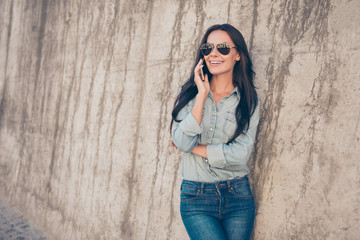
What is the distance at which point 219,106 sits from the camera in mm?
1980

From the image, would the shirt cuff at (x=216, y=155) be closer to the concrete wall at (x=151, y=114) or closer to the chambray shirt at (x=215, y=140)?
the chambray shirt at (x=215, y=140)

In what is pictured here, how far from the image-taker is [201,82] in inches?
76.6

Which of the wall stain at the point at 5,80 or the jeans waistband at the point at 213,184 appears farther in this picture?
the wall stain at the point at 5,80

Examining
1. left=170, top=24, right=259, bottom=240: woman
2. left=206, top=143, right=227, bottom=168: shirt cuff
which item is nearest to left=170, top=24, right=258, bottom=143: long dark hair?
left=170, top=24, right=259, bottom=240: woman

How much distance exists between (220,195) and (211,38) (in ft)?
3.37

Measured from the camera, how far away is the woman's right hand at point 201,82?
6.23 ft

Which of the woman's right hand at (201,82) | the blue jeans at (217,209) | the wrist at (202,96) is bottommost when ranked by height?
the blue jeans at (217,209)

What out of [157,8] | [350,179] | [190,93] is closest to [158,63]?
[157,8]

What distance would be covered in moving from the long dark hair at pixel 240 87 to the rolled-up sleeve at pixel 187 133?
16 centimetres

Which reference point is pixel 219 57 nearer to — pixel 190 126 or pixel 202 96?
pixel 202 96

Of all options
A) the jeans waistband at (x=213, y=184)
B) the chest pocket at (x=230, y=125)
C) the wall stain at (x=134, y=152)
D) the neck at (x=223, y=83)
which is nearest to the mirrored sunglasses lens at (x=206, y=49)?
the neck at (x=223, y=83)

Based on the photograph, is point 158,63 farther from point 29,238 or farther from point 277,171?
point 29,238

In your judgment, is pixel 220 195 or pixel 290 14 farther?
pixel 290 14

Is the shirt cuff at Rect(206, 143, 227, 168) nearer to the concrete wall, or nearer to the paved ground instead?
the concrete wall
